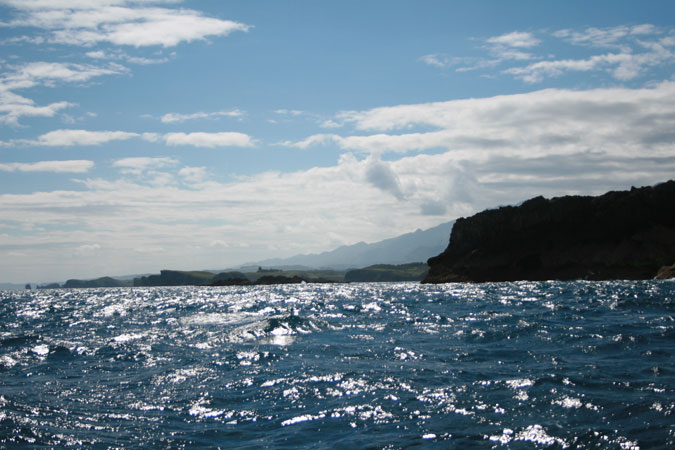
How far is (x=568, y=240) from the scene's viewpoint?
124 meters

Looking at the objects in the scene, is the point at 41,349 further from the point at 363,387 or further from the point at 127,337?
the point at 363,387

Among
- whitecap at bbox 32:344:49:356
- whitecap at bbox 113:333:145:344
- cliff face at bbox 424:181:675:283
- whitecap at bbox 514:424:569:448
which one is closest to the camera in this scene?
whitecap at bbox 514:424:569:448

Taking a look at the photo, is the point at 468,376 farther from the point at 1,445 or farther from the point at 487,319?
the point at 487,319

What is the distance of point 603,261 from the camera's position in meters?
114

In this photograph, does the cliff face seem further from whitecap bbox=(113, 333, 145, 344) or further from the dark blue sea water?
whitecap bbox=(113, 333, 145, 344)

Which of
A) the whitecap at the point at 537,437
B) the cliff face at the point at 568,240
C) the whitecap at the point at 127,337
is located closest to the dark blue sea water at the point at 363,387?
the whitecap at the point at 537,437

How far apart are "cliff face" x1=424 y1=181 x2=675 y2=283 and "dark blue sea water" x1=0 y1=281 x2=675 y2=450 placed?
279 feet

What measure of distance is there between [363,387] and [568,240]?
118 metres

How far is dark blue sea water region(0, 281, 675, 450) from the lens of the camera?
13859mm

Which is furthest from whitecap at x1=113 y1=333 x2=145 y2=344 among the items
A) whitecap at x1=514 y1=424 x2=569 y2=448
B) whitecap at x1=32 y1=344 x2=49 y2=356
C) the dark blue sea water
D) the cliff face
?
the cliff face

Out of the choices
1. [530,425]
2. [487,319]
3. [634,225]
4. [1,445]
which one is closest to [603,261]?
[634,225]

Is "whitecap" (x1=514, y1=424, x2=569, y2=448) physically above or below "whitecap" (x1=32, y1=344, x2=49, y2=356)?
above

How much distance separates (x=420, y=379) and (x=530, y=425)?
6384 millimetres

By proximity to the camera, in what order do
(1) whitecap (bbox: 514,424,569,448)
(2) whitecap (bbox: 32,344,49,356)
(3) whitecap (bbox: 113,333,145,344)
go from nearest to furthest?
1. (1) whitecap (bbox: 514,424,569,448)
2. (2) whitecap (bbox: 32,344,49,356)
3. (3) whitecap (bbox: 113,333,145,344)
